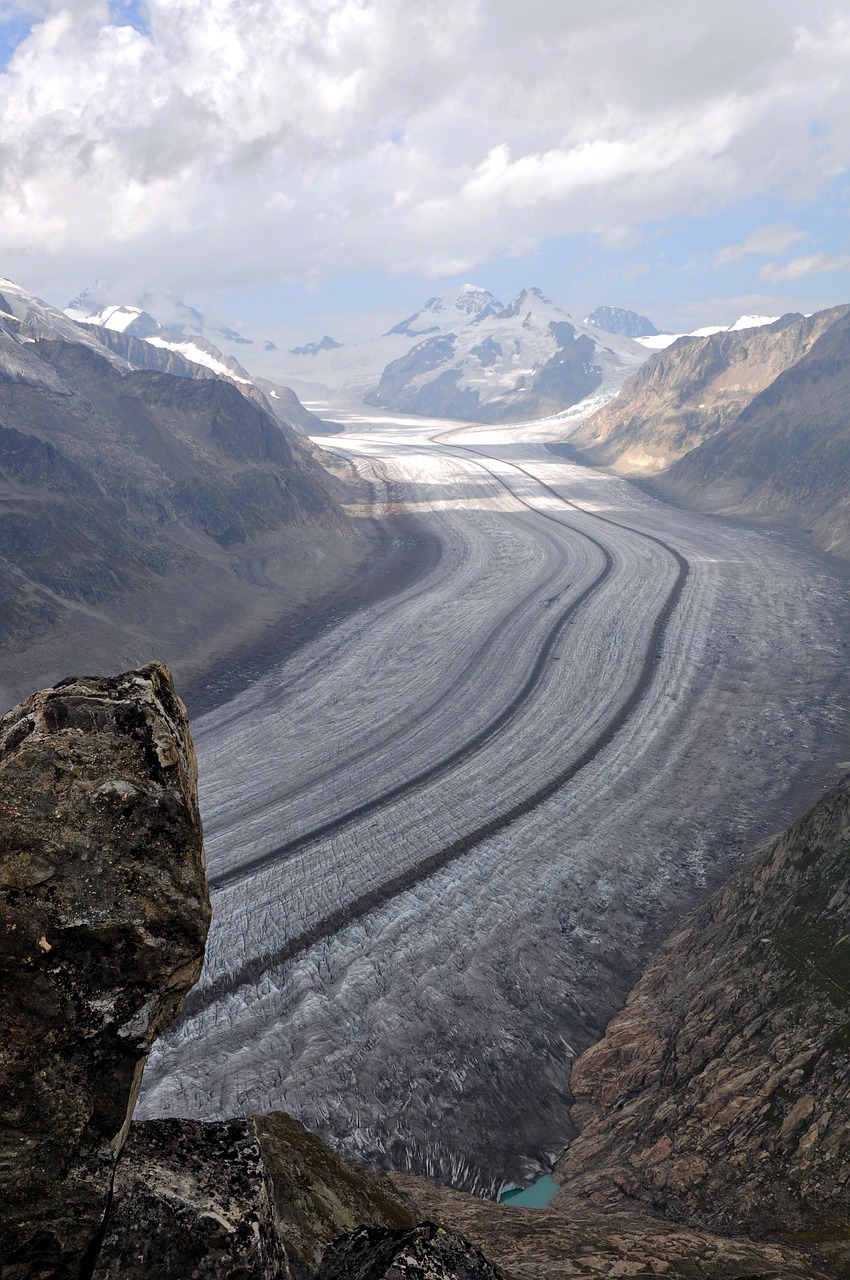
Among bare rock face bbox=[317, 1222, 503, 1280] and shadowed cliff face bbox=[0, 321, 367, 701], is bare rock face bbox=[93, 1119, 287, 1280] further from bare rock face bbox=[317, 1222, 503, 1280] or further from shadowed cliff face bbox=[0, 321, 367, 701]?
shadowed cliff face bbox=[0, 321, 367, 701]

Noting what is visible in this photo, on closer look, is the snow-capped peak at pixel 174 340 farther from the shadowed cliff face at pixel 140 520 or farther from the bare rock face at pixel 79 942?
the bare rock face at pixel 79 942

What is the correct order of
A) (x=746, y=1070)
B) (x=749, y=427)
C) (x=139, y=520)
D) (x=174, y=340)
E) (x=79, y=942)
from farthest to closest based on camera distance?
(x=174, y=340) < (x=749, y=427) < (x=139, y=520) < (x=746, y=1070) < (x=79, y=942)

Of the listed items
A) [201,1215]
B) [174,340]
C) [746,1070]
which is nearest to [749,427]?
[746,1070]

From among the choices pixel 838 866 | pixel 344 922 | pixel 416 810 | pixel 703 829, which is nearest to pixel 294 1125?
pixel 344 922

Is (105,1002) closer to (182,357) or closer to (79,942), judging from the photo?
(79,942)

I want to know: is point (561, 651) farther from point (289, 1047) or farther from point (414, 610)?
point (289, 1047)

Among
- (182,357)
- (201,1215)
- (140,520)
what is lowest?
(201,1215)
